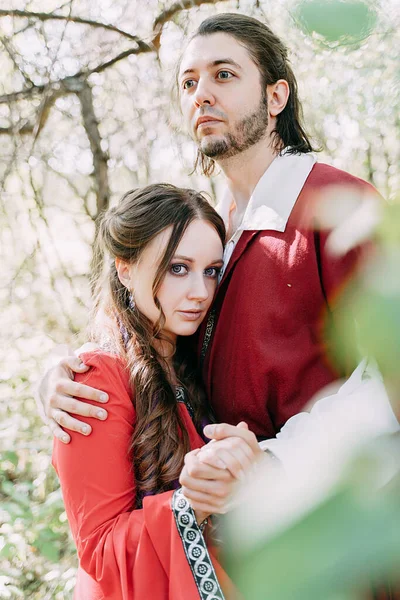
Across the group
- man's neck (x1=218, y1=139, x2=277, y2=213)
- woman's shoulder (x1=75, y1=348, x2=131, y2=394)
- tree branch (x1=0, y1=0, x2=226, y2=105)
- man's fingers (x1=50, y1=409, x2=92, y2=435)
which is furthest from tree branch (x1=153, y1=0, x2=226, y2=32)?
man's fingers (x1=50, y1=409, x2=92, y2=435)

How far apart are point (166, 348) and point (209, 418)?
0.82ft

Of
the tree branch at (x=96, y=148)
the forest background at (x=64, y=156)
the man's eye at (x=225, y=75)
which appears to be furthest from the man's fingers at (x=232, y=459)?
the tree branch at (x=96, y=148)

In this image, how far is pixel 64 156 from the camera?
4.13 meters

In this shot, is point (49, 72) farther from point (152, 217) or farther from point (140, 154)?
point (152, 217)

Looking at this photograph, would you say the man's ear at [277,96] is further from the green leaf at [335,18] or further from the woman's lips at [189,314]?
the green leaf at [335,18]

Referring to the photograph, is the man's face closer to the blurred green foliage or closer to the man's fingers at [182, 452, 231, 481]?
the man's fingers at [182, 452, 231, 481]

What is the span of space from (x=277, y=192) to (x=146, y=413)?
793 millimetres

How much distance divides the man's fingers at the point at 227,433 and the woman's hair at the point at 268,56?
3.63 ft

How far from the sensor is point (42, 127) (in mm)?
3707

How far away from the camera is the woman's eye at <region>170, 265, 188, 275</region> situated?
1.68 metres

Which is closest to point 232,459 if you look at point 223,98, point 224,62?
point 223,98

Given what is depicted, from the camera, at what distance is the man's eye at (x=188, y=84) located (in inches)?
80.4

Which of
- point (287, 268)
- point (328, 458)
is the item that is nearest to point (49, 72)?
point (287, 268)

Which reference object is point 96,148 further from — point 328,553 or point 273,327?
point 328,553
